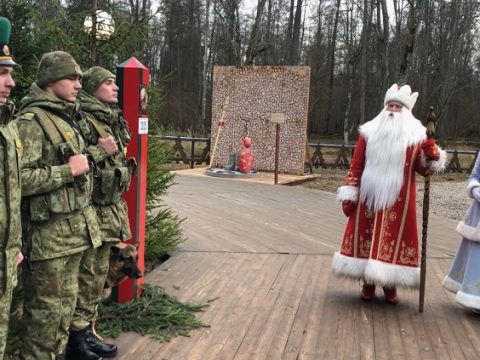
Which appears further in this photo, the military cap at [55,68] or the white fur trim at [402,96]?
the white fur trim at [402,96]

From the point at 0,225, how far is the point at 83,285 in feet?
3.58

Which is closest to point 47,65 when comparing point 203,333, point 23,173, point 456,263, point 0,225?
point 23,173

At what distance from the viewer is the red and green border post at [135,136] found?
12.9 ft

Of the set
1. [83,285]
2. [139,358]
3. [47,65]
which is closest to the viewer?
[47,65]

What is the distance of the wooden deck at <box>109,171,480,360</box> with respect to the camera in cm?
364

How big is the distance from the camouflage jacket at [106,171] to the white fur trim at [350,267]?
6.32 feet

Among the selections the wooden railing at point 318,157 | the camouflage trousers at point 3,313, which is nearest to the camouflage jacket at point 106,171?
the camouflage trousers at point 3,313

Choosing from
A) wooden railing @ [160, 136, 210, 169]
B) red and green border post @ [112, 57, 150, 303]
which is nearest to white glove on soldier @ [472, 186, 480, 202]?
red and green border post @ [112, 57, 150, 303]

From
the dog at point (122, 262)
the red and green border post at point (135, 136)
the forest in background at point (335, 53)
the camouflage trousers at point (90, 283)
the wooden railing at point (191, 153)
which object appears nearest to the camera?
the camouflage trousers at point (90, 283)

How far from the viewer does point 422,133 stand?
436 centimetres

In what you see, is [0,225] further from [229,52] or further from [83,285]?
[229,52]

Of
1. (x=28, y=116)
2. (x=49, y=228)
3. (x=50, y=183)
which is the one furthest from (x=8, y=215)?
(x=28, y=116)

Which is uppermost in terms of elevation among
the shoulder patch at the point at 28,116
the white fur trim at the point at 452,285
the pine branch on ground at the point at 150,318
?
the shoulder patch at the point at 28,116

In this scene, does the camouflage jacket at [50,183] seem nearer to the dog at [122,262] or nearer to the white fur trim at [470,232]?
the dog at [122,262]
